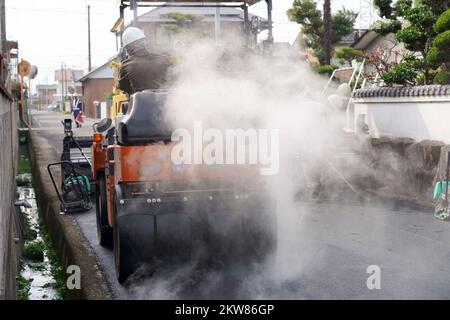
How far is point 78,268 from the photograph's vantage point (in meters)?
7.74

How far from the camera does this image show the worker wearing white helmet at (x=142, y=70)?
314 inches

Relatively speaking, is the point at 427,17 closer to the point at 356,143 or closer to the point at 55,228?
the point at 356,143

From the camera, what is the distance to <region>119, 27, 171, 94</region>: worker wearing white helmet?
7.97 metres

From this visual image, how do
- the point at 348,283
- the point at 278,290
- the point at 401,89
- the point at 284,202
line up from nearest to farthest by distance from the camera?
1. the point at 278,290
2. the point at 348,283
3. the point at 284,202
4. the point at 401,89

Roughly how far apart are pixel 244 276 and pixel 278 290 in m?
0.43

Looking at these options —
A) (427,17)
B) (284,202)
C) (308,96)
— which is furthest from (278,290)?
(427,17)

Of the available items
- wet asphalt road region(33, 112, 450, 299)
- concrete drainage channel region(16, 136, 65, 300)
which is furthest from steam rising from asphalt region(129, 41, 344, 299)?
concrete drainage channel region(16, 136, 65, 300)

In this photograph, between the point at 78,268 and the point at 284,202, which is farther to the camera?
the point at 284,202

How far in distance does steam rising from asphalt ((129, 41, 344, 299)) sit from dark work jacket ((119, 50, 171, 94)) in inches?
7.7

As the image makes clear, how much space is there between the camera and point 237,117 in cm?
705

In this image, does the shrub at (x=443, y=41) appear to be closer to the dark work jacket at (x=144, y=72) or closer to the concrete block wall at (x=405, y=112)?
the concrete block wall at (x=405, y=112)

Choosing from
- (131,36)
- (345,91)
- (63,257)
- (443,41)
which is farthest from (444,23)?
(63,257)

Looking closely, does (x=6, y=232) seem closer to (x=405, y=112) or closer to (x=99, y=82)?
(x=405, y=112)

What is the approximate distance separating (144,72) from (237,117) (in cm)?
157
